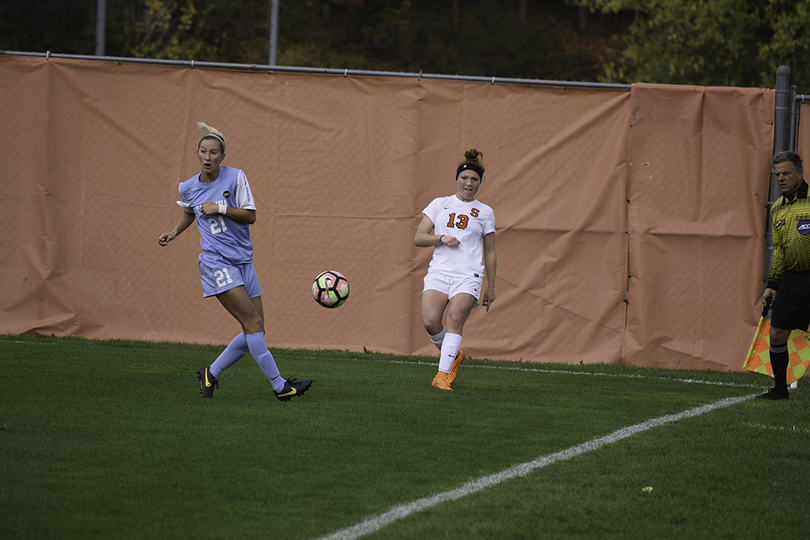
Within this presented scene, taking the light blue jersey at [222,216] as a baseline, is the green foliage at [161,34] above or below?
above

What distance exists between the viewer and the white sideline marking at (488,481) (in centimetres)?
374

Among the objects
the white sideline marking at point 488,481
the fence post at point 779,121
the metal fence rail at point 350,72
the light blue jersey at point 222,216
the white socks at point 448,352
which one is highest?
the metal fence rail at point 350,72

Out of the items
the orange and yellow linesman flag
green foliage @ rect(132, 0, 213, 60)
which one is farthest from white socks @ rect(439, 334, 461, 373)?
green foliage @ rect(132, 0, 213, 60)

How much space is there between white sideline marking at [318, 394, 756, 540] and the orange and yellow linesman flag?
6.04ft

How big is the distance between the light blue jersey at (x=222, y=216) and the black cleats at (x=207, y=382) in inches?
33.6

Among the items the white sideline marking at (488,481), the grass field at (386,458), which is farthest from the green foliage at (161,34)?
the white sideline marking at (488,481)

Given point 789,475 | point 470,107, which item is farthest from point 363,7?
point 789,475

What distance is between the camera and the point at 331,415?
614 cm

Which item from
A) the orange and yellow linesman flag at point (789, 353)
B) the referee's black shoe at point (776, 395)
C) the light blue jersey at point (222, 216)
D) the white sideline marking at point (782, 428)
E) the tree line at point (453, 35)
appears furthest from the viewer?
the tree line at point (453, 35)

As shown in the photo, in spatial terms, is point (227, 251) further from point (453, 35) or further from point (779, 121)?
point (453, 35)

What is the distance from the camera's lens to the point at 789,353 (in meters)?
8.33

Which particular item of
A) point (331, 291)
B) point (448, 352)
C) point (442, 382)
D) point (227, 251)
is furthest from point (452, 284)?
point (227, 251)

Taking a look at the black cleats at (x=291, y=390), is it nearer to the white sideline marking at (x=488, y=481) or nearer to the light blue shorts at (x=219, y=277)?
the light blue shorts at (x=219, y=277)

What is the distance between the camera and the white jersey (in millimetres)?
7699
